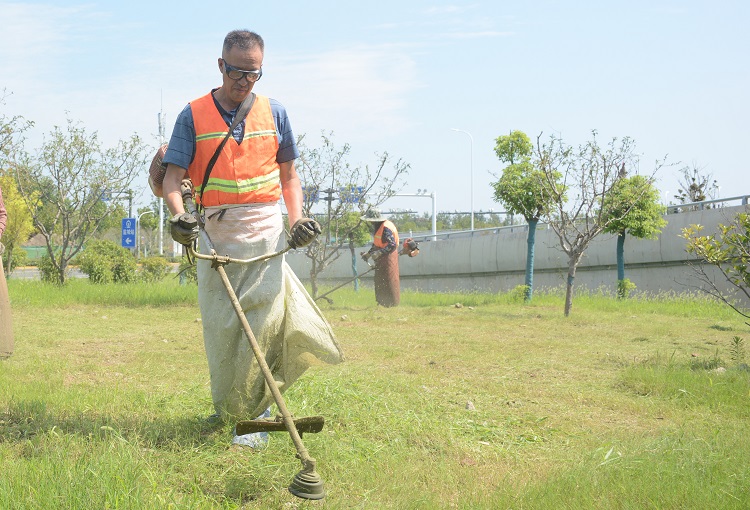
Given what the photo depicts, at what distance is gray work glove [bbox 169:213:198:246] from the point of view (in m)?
3.67

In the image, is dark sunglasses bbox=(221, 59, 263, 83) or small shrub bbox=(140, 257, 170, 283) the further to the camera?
small shrub bbox=(140, 257, 170, 283)

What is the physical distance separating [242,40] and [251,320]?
1.36 meters

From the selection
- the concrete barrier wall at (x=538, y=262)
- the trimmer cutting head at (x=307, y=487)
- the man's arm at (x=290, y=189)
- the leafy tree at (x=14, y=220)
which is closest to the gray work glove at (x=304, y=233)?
the man's arm at (x=290, y=189)

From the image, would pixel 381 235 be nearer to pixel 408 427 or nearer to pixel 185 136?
pixel 408 427

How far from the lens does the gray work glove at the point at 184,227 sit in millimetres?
3674

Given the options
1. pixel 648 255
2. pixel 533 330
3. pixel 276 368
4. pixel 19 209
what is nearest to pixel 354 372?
pixel 276 368

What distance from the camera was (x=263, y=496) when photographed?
3.48 metres

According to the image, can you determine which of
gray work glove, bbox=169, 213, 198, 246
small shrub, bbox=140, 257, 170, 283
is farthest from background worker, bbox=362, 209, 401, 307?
gray work glove, bbox=169, 213, 198, 246

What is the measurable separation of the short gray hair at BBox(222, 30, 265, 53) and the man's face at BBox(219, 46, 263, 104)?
17 mm

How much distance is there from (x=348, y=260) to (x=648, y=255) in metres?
11.7

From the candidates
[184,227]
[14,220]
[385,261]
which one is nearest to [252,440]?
[184,227]

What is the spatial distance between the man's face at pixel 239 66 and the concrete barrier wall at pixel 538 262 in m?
11.9

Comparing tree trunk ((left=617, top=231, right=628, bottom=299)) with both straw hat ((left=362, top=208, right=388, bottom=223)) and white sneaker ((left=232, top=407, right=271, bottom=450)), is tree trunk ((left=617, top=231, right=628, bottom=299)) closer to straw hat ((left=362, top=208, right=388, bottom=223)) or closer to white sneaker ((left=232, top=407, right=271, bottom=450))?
straw hat ((left=362, top=208, right=388, bottom=223))

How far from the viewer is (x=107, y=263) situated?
17.1m
